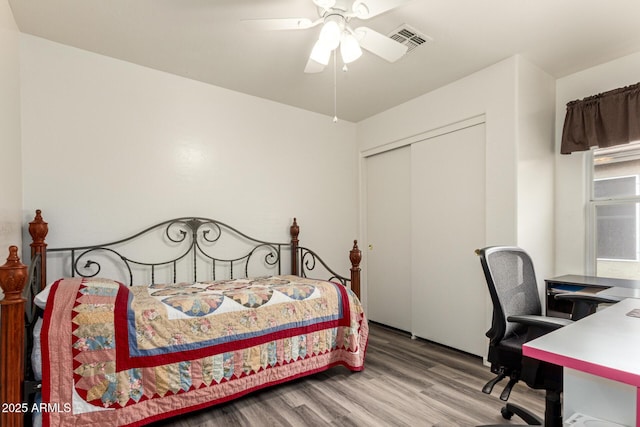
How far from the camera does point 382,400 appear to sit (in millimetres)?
2076

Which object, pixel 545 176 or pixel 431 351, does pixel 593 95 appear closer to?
pixel 545 176

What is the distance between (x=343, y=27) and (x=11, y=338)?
6.72 ft

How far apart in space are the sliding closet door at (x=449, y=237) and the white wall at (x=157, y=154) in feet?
3.20

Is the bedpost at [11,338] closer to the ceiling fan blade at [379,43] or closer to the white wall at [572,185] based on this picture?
the ceiling fan blade at [379,43]

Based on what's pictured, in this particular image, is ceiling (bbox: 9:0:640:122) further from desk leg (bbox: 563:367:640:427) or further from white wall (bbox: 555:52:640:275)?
desk leg (bbox: 563:367:640:427)

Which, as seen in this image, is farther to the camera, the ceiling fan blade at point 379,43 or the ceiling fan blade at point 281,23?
the ceiling fan blade at point 379,43

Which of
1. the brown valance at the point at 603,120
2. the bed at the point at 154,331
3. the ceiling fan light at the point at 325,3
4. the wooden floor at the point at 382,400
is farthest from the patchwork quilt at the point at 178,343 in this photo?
the brown valance at the point at 603,120

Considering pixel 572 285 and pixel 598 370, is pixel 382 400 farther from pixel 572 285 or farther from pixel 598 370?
pixel 572 285

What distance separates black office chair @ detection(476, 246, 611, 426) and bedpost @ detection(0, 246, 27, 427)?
1.98m

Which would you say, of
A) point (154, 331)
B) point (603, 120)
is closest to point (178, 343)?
point (154, 331)

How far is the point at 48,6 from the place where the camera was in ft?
6.30

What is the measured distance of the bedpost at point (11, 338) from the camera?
1.27 metres

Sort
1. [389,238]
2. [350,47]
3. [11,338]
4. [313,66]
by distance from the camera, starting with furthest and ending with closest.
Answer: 1. [389,238]
2. [313,66]
3. [350,47]
4. [11,338]

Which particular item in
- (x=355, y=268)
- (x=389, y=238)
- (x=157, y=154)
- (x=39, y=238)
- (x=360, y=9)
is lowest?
(x=355, y=268)
